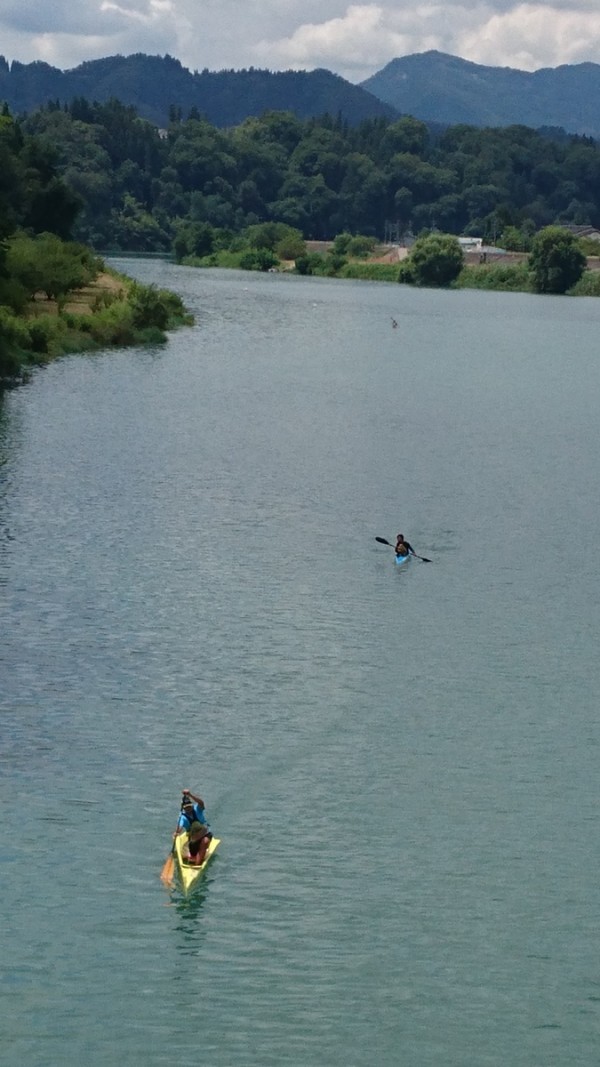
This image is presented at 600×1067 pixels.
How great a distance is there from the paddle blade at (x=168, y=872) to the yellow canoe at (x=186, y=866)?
0.41ft

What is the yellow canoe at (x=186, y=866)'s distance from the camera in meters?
29.9

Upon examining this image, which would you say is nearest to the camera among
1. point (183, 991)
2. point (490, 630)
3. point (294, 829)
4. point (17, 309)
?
point (183, 991)

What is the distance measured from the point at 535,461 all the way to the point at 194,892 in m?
47.1

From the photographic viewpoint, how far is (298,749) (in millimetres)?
36625

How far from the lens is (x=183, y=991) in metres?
26.9

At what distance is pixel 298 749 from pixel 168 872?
6835 mm

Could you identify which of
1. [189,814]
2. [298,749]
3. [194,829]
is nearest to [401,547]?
[298,749]

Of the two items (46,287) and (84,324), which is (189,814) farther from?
(46,287)

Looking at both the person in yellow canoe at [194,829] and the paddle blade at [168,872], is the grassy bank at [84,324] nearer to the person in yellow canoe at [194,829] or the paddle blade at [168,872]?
the person in yellow canoe at [194,829]

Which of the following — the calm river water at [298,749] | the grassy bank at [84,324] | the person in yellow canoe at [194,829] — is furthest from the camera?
the grassy bank at [84,324]

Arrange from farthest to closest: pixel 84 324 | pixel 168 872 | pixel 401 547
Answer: pixel 84 324 → pixel 401 547 → pixel 168 872

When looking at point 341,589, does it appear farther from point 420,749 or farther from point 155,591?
point 420,749

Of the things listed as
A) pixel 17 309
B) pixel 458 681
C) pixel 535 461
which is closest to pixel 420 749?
pixel 458 681

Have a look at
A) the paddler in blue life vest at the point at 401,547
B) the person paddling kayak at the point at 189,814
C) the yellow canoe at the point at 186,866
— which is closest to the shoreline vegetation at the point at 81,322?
the paddler in blue life vest at the point at 401,547
